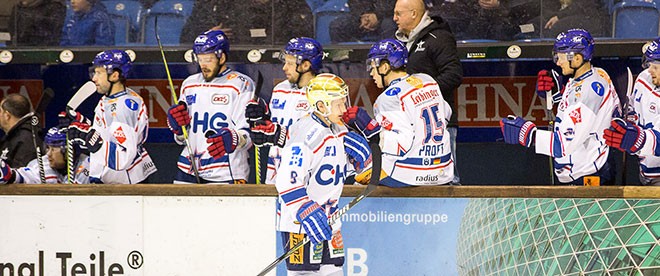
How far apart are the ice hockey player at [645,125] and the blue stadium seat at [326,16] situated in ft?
6.90

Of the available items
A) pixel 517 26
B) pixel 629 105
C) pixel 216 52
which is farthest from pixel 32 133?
pixel 629 105

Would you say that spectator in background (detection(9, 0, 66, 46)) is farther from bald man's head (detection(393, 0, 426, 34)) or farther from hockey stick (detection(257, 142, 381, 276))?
hockey stick (detection(257, 142, 381, 276))

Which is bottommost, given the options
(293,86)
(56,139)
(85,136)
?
(56,139)

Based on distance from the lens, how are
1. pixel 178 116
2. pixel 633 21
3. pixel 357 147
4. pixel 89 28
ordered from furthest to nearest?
1. pixel 89 28
2. pixel 633 21
3. pixel 178 116
4. pixel 357 147

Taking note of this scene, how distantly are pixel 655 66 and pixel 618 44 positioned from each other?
2.82ft

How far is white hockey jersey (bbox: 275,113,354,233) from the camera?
581cm

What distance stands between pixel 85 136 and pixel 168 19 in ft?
5.10

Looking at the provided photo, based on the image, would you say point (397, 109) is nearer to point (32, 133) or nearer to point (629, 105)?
point (629, 105)

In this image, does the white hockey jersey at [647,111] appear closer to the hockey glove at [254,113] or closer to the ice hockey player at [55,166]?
the hockey glove at [254,113]

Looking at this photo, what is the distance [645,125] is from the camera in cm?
726

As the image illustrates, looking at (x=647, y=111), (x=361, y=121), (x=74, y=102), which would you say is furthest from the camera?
(x=74, y=102)

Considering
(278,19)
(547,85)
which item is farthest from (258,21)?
(547,85)

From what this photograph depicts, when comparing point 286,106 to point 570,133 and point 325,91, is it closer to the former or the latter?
point 325,91

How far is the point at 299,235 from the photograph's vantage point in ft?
20.1
